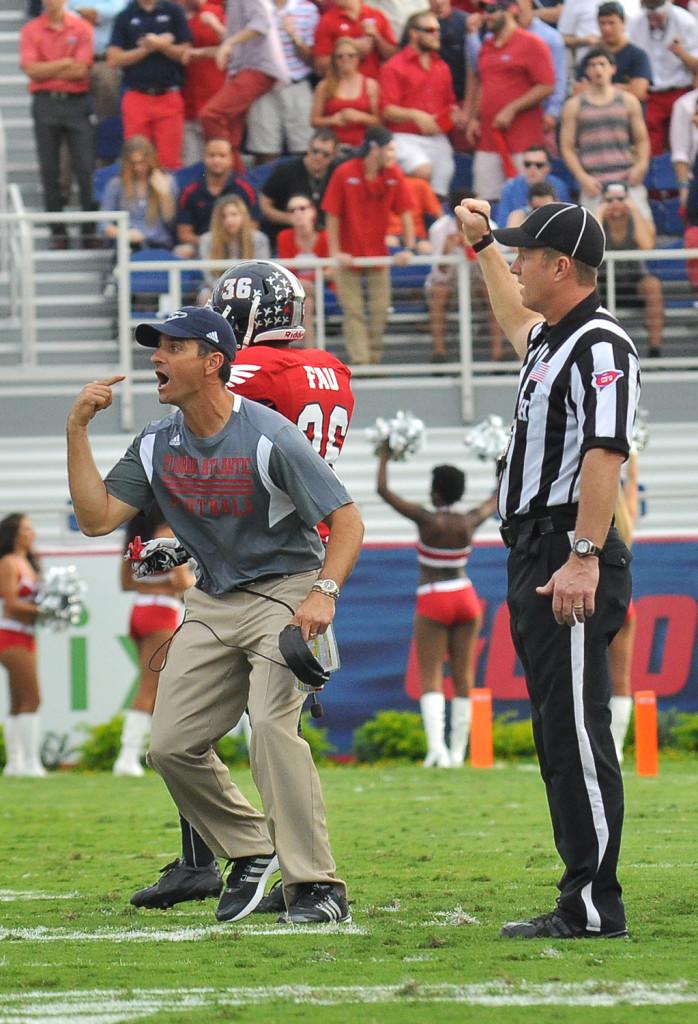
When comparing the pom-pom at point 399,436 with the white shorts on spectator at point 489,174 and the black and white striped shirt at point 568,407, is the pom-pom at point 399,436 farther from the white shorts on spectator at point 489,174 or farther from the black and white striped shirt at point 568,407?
the black and white striped shirt at point 568,407

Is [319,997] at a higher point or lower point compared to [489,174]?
lower

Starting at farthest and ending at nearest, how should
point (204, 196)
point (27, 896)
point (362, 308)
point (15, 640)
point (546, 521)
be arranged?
point (204, 196), point (362, 308), point (15, 640), point (27, 896), point (546, 521)

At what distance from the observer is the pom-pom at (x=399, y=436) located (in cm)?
1481

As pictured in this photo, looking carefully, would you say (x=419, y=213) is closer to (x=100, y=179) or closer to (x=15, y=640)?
(x=100, y=179)

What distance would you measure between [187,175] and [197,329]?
40.3ft

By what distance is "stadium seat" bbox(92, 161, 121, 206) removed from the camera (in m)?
18.5

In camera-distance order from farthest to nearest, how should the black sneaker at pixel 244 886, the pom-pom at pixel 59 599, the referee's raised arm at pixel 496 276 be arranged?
the pom-pom at pixel 59 599
the referee's raised arm at pixel 496 276
the black sneaker at pixel 244 886

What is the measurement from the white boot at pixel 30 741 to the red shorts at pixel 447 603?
114 inches

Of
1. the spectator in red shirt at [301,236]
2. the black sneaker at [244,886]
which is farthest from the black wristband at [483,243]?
the spectator in red shirt at [301,236]

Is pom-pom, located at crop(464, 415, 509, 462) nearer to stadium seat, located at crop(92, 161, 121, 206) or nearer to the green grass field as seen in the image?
the green grass field

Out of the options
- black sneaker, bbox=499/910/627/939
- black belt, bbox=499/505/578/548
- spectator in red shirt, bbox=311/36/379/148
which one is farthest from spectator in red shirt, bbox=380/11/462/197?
black sneaker, bbox=499/910/627/939

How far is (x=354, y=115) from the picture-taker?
59.6ft

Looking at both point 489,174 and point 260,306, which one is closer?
point 260,306

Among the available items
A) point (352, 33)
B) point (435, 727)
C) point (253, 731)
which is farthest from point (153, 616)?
point (253, 731)
